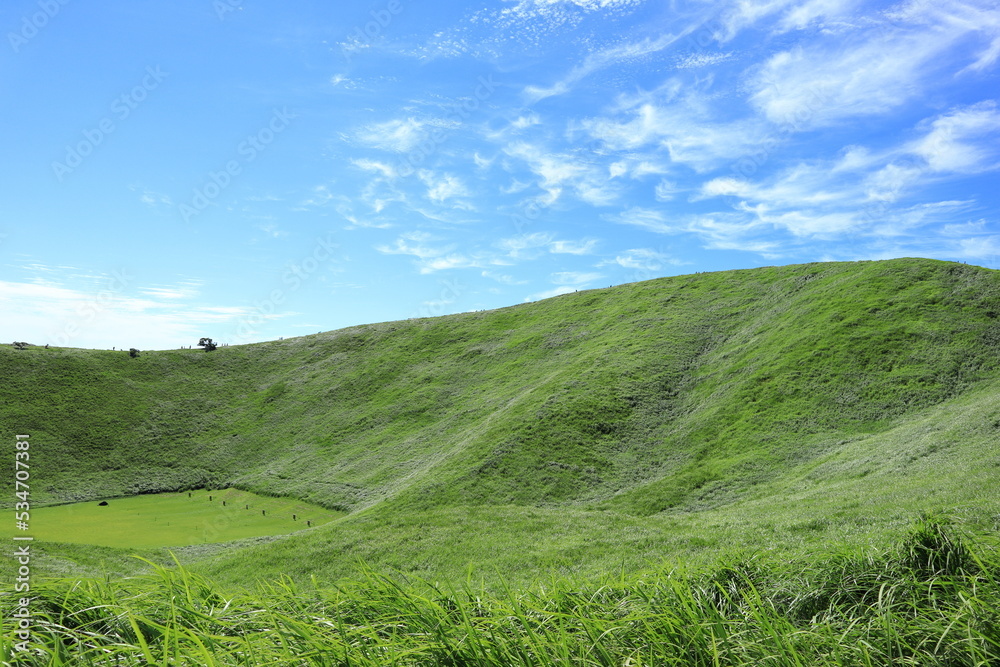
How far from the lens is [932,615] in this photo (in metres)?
6.12

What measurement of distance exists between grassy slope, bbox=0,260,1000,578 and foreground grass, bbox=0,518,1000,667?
32.2 ft

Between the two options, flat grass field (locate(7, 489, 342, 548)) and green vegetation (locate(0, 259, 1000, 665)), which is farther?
flat grass field (locate(7, 489, 342, 548))

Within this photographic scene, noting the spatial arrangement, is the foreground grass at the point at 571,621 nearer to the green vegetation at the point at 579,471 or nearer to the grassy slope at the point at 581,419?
the green vegetation at the point at 579,471

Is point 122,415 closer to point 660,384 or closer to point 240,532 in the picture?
point 240,532

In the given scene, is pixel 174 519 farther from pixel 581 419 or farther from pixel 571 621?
pixel 571 621

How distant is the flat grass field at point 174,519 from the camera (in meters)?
39.6

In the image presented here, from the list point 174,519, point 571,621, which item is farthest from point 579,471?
point 571,621

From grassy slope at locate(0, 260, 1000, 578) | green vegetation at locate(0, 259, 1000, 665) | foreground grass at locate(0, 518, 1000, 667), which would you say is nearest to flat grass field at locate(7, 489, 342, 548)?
green vegetation at locate(0, 259, 1000, 665)

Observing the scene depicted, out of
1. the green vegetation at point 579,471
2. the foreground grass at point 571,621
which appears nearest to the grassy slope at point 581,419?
the green vegetation at point 579,471

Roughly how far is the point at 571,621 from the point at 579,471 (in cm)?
3520

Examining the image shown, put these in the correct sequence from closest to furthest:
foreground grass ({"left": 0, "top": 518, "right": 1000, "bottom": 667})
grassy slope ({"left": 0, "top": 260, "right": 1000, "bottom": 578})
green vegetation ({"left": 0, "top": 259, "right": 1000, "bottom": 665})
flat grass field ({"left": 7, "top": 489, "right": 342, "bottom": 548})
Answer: foreground grass ({"left": 0, "top": 518, "right": 1000, "bottom": 667}), green vegetation ({"left": 0, "top": 259, "right": 1000, "bottom": 665}), grassy slope ({"left": 0, "top": 260, "right": 1000, "bottom": 578}), flat grass field ({"left": 7, "top": 489, "right": 342, "bottom": 548})

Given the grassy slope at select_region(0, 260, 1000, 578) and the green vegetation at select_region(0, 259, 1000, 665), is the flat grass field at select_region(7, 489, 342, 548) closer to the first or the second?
the green vegetation at select_region(0, 259, 1000, 665)

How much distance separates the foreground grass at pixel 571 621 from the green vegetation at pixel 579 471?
45 millimetres

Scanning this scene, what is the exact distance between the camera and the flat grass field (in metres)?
39.6
